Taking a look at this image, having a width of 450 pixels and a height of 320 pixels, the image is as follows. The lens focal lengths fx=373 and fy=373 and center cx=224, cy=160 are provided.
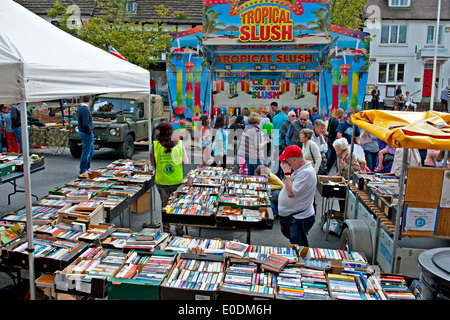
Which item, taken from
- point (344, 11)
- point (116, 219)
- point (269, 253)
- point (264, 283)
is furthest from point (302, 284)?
point (344, 11)

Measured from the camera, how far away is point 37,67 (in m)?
3.58

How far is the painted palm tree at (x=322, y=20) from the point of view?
10938 millimetres

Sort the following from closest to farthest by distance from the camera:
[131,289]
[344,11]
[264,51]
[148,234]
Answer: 1. [131,289]
2. [148,234]
3. [264,51]
4. [344,11]

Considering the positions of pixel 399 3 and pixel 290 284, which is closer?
pixel 290 284

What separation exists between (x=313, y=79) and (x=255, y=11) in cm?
390

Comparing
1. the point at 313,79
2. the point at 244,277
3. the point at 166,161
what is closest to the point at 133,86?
the point at 166,161

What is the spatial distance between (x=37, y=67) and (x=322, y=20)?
9.38m

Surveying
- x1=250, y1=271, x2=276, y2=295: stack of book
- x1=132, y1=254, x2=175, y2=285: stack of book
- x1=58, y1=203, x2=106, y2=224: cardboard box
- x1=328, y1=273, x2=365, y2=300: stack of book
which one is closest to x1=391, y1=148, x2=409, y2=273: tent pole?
x1=328, y1=273, x2=365, y2=300: stack of book

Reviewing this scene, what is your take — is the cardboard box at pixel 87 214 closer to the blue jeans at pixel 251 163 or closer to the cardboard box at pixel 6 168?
the cardboard box at pixel 6 168

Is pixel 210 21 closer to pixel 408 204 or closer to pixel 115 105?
pixel 115 105

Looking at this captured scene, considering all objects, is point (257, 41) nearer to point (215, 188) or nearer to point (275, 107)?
point (275, 107)

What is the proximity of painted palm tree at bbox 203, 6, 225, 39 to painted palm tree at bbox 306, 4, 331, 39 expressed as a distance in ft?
8.85

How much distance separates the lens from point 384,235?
4.50 meters

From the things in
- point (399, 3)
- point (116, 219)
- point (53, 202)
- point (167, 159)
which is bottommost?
point (116, 219)
